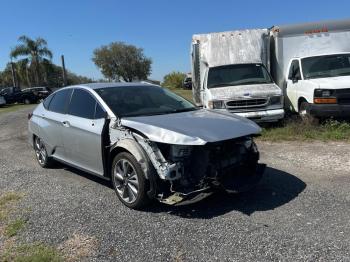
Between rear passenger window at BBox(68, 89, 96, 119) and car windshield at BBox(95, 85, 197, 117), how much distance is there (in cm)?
19

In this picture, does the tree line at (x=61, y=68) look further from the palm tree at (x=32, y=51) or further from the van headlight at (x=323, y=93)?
the van headlight at (x=323, y=93)

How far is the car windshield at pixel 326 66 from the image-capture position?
1110cm

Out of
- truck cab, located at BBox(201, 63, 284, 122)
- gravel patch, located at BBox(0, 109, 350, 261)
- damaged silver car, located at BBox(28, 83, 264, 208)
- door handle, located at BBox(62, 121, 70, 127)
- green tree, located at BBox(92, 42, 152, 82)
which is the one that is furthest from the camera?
green tree, located at BBox(92, 42, 152, 82)

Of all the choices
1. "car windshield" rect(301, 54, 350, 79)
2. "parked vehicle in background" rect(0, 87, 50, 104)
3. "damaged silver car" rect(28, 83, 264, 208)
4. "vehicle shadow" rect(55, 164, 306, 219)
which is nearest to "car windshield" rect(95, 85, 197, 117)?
"damaged silver car" rect(28, 83, 264, 208)

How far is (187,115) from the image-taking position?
5910mm

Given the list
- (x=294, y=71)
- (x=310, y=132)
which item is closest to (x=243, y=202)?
(x=310, y=132)

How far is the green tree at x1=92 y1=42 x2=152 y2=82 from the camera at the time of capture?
68188 mm

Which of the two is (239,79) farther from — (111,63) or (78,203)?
(111,63)

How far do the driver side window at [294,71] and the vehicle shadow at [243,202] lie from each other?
6.10 m

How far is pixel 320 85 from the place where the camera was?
33.2 feet

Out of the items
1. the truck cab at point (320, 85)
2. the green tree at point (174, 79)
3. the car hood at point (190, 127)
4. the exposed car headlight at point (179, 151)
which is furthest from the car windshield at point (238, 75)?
the green tree at point (174, 79)

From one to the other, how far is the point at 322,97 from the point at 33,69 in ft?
152

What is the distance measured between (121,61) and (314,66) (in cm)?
5981

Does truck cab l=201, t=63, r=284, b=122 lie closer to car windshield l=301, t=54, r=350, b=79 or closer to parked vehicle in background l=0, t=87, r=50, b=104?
car windshield l=301, t=54, r=350, b=79
